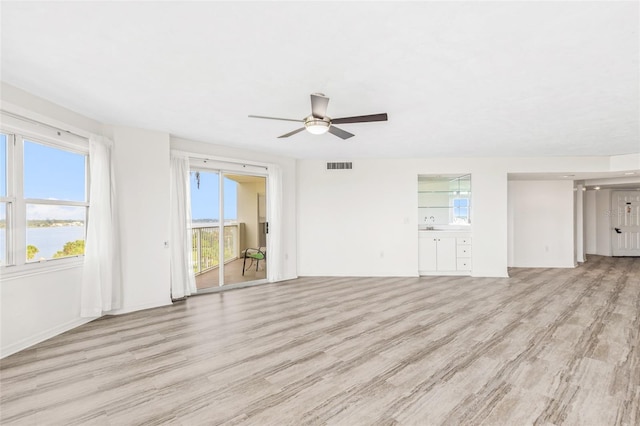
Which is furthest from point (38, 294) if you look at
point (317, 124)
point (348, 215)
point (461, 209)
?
point (461, 209)

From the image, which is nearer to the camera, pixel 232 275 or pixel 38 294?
pixel 38 294

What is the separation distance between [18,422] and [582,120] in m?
6.24

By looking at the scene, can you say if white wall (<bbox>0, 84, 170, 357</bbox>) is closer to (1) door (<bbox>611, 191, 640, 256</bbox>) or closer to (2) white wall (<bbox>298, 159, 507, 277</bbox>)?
(2) white wall (<bbox>298, 159, 507, 277</bbox>)

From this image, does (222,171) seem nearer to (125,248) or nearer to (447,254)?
(125,248)

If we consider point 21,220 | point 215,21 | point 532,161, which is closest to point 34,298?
point 21,220

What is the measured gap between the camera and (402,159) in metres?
6.47

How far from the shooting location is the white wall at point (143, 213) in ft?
13.7

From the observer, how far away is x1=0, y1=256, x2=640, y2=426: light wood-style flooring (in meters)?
2.04

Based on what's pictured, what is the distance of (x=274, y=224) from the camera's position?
5949 mm

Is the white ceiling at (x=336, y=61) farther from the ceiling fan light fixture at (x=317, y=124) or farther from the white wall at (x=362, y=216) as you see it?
the white wall at (x=362, y=216)

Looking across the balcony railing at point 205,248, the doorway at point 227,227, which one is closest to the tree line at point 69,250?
the doorway at point 227,227

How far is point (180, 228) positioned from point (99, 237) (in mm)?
1143

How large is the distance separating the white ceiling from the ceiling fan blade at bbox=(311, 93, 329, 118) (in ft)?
0.59

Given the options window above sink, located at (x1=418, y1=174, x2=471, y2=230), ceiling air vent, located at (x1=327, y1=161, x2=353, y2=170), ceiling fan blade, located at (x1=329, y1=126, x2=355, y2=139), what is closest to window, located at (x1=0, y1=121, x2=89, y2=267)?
ceiling fan blade, located at (x1=329, y1=126, x2=355, y2=139)
